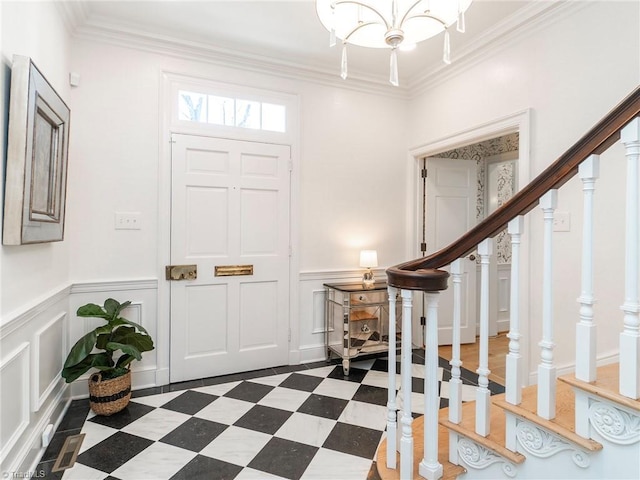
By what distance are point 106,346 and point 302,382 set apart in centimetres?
146

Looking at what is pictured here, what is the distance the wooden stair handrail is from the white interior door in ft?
8.08

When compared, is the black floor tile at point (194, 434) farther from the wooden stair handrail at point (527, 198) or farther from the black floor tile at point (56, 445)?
the wooden stair handrail at point (527, 198)

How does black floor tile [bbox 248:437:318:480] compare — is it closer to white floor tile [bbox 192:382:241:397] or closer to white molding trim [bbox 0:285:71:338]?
white floor tile [bbox 192:382:241:397]

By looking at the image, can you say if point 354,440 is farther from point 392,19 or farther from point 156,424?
point 392,19

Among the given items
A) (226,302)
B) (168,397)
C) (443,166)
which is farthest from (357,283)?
(168,397)

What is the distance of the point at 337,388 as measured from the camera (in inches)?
110

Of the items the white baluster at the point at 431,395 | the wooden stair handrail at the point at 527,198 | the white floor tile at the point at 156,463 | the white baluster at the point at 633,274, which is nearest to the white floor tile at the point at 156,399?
the white floor tile at the point at 156,463

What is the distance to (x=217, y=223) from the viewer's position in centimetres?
300

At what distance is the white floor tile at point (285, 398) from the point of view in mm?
2490

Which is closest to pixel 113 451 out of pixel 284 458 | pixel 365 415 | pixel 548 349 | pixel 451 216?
pixel 284 458

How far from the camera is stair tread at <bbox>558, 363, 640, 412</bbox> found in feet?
3.22

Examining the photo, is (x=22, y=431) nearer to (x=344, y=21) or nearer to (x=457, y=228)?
(x=344, y=21)

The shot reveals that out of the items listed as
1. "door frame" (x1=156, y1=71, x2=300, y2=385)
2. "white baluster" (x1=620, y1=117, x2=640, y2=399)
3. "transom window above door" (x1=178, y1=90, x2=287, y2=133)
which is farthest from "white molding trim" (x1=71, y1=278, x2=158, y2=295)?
"white baluster" (x1=620, y1=117, x2=640, y2=399)

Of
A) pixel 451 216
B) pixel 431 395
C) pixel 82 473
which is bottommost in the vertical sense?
→ pixel 82 473
